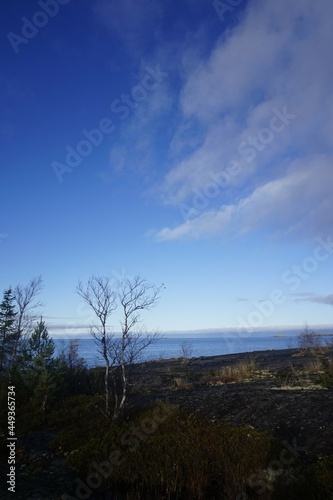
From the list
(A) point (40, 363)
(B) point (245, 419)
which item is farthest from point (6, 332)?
(B) point (245, 419)

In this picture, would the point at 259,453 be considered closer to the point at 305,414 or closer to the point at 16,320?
the point at 305,414

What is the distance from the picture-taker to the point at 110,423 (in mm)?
13328

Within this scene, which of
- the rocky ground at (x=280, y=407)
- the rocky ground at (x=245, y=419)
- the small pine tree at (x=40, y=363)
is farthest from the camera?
the small pine tree at (x=40, y=363)

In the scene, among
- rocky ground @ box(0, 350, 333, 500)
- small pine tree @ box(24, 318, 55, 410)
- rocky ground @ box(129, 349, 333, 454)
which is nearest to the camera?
rocky ground @ box(0, 350, 333, 500)

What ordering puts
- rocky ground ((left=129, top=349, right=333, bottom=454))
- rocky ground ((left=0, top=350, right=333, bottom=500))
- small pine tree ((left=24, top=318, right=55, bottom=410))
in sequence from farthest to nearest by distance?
small pine tree ((left=24, top=318, right=55, bottom=410)) → rocky ground ((left=129, top=349, right=333, bottom=454)) → rocky ground ((left=0, top=350, right=333, bottom=500))

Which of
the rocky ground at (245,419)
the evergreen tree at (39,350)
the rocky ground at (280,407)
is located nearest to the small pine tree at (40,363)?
the evergreen tree at (39,350)

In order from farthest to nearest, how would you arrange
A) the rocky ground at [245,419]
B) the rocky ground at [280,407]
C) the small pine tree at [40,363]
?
the small pine tree at [40,363] < the rocky ground at [280,407] < the rocky ground at [245,419]

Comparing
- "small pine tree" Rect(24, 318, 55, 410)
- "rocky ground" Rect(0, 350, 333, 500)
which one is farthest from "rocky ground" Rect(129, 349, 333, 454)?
"small pine tree" Rect(24, 318, 55, 410)

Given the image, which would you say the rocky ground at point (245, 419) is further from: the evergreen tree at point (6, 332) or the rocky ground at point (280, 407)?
the evergreen tree at point (6, 332)

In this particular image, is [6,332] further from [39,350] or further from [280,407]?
[280,407]

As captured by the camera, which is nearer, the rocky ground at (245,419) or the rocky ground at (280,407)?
the rocky ground at (245,419)

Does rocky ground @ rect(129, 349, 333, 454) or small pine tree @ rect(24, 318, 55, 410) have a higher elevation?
small pine tree @ rect(24, 318, 55, 410)

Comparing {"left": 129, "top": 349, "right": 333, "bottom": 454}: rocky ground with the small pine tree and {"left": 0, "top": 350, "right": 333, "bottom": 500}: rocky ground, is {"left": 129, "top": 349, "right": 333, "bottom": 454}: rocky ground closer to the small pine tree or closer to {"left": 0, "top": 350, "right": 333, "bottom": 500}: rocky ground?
{"left": 0, "top": 350, "right": 333, "bottom": 500}: rocky ground

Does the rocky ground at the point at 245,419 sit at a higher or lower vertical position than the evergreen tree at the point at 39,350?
lower
